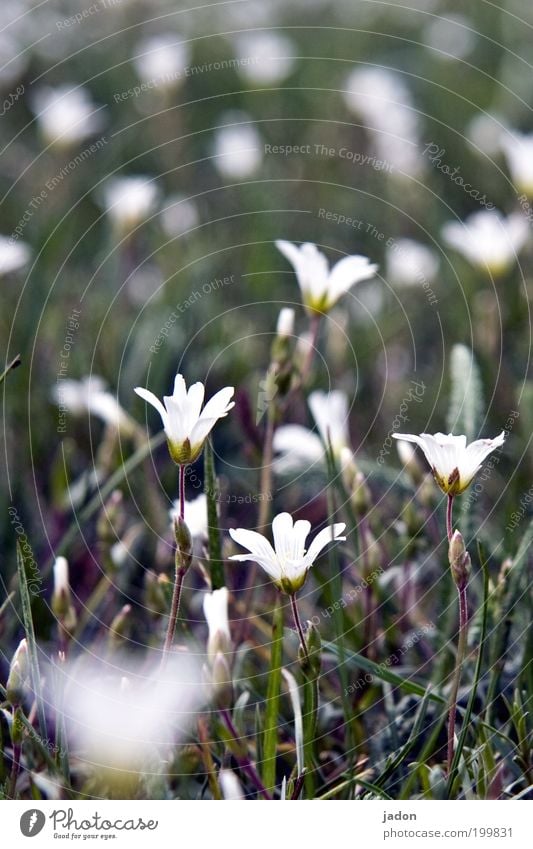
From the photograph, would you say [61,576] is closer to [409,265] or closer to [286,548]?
[286,548]

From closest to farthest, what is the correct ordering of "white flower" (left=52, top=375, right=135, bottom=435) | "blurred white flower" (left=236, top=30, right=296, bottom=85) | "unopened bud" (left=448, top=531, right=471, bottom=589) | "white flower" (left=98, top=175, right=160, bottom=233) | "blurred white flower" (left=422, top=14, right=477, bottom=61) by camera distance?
"unopened bud" (left=448, top=531, right=471, bottom=589) → "white flower" (left=52, top=375, right=135, bottom=435) → "white flower" (left=98, top=175, right=160, bottom=233) → "blurred white flower" (left=236, top=30, right=296, bottom=85) → "blurred white flower" (left=422, top=14, right=477, bottom=61)

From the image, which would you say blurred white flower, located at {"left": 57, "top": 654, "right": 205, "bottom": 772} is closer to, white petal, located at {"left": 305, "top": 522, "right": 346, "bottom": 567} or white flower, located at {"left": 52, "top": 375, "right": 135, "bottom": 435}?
white petal, located at {"left": 305, "top": 522, "right": 346, "bottom": 567}

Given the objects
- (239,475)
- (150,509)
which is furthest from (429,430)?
(150,509)

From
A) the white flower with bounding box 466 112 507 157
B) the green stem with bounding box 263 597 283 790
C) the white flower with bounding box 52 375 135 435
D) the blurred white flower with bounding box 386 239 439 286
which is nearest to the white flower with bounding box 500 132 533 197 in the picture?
the blurred white flower with bounding box 386 239 439 286

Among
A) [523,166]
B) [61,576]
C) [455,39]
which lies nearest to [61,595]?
[61,576]

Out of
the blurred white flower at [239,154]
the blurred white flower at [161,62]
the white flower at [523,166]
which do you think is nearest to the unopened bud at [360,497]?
the white flower at [523,166]

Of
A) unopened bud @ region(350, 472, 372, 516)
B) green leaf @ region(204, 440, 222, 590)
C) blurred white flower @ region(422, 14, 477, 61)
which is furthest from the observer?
blurred white flower @ region(422, 14, 477, 61)
